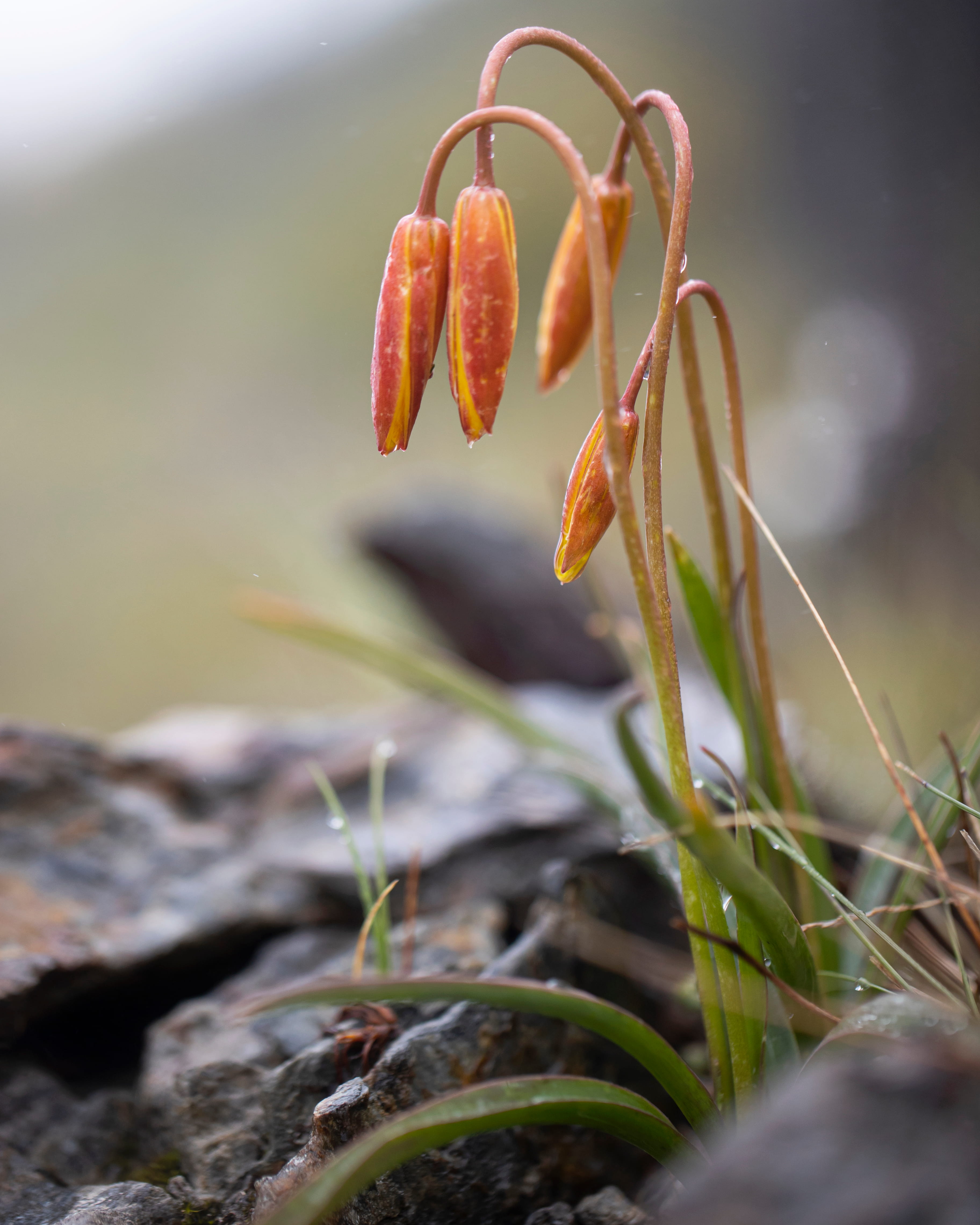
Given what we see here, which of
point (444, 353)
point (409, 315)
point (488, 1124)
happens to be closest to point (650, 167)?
point (409, 315)

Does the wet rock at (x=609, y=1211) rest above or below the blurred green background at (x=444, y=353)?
below

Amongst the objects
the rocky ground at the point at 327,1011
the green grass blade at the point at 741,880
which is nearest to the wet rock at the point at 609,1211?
the rocky ground at the point at 327,1011

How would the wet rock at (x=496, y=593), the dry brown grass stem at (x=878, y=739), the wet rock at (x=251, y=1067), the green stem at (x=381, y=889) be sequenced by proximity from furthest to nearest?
the wet rock at (x=496, y=593) → the green stem at (x=381, y=889) → the wet rock at (x=251, y=1067) → the dry brown grass stem at (x=878, y=739)

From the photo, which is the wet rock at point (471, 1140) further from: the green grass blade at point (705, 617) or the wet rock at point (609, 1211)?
the green grass blade at point (705, 617)

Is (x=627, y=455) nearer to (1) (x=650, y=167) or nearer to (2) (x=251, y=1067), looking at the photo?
(1) (x=650, y=167)

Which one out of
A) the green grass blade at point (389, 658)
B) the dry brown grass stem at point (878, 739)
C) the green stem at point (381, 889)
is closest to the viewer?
the dry brown grass stem at point (878, 739)

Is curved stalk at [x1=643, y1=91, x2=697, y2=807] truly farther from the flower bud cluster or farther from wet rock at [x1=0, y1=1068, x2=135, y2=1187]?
wet rock at [x1=0, y1=1068, x2=135, y2=1187]

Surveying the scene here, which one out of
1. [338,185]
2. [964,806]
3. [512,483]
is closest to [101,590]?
[512,483]
